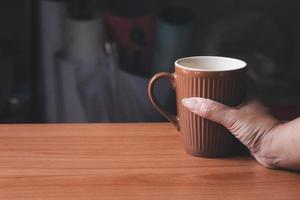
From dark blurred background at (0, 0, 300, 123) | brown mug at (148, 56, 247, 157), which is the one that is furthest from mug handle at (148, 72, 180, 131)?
dark blurred background at (0, 0, 300, 123)

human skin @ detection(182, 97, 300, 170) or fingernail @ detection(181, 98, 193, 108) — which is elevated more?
fingernail @ detection(181, 98, 193, 108)

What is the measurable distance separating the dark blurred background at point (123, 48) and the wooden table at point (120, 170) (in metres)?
0.09

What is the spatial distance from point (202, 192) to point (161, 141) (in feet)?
0.56

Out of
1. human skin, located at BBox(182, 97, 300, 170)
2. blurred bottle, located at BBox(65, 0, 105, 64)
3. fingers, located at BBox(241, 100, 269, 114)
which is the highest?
blurred bottle, located at BBox(65, 0, 105, 64)

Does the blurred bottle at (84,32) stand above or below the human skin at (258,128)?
above

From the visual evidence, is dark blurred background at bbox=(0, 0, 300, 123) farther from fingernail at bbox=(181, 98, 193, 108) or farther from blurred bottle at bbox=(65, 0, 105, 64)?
fingernail at bbox=(181, 98, 193, 108)

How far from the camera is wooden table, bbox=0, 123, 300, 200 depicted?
543mm

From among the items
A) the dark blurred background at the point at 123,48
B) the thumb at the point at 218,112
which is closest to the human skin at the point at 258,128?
the thumb at the point at 218,112

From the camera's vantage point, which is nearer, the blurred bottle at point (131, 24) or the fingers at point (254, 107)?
the fingers at point (254, 107)

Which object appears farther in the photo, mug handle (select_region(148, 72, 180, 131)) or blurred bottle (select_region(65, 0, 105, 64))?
blurred bottle (select_region(65, 0, 105, 64))

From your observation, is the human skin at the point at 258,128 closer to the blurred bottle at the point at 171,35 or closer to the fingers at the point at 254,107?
the fingers at the point at 254,107

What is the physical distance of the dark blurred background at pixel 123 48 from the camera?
2.60ft

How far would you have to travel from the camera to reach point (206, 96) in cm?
60

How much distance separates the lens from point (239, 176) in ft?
1.93
